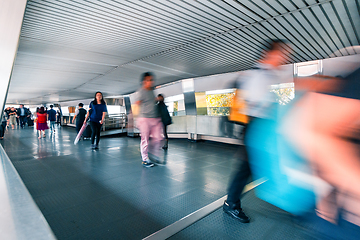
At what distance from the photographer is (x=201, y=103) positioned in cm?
996

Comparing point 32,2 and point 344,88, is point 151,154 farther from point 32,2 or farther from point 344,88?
point 344,88

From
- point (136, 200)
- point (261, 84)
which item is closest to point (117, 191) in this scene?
point (136, 200)

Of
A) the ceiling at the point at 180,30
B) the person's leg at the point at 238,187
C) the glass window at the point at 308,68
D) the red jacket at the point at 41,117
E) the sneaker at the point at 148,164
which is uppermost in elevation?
the ceiling at the point at 180,30

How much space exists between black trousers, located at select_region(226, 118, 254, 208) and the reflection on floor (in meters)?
0.10

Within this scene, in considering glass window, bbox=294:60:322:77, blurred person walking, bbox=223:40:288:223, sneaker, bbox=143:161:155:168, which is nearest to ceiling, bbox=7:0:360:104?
glass window, bbox=294:60:322:77

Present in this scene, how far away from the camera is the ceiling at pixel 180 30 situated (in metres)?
3.79

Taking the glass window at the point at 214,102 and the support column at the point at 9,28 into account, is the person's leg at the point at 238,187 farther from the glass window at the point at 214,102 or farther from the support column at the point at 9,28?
the glass window at the point at 214,102

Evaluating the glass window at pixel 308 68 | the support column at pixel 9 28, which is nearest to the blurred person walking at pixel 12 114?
the support column at pixel 9 28

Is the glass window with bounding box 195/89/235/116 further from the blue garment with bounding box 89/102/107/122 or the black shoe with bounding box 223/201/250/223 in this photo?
the black shoe with bounding box 223/201/250/223

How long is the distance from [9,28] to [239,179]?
5.40 m

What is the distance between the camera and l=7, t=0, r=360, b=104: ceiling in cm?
379

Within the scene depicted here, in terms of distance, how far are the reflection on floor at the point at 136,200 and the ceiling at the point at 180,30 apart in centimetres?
238

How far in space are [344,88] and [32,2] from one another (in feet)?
16.1

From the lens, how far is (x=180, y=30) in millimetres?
4805
